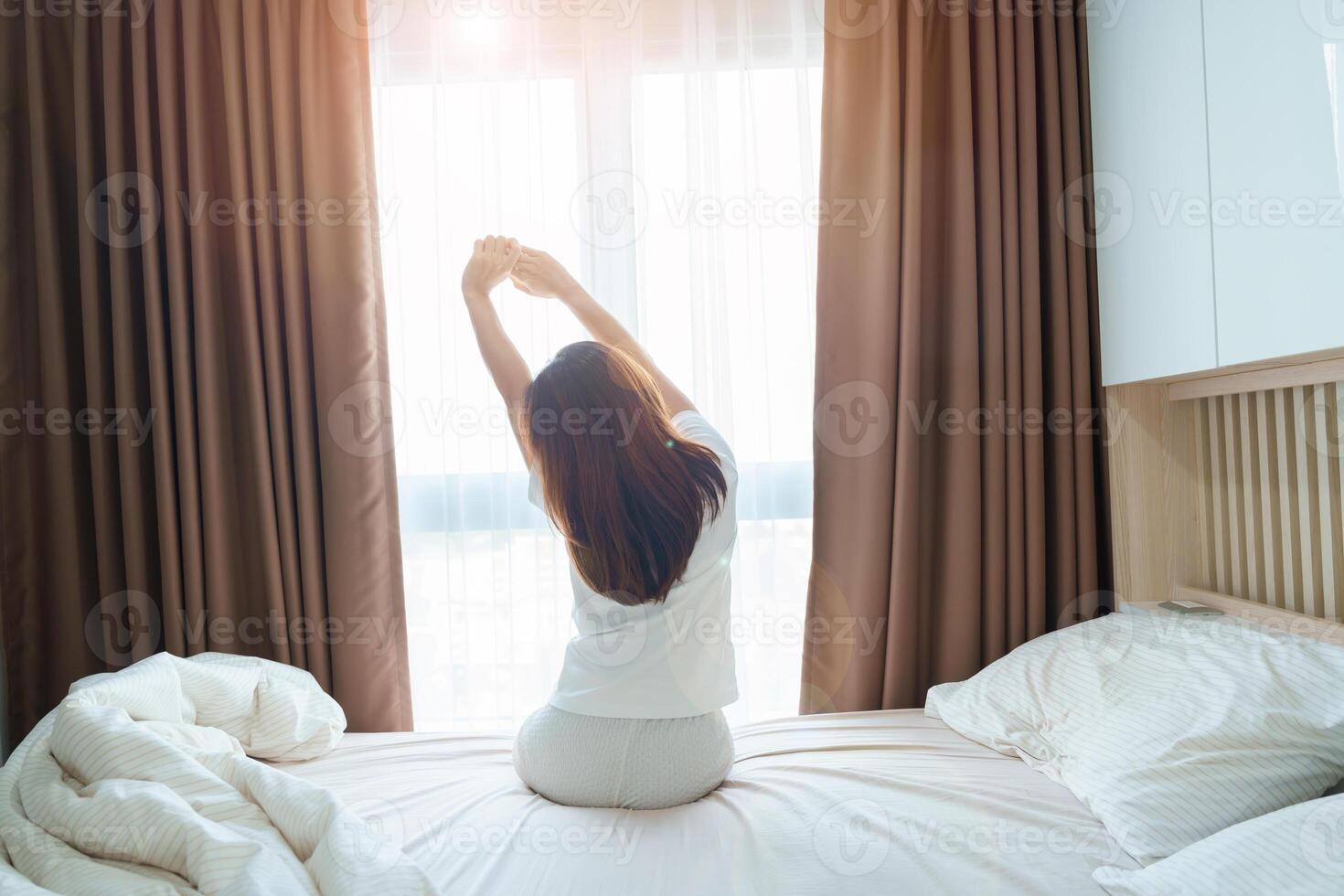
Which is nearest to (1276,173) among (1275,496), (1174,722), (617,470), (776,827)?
(1275,496)

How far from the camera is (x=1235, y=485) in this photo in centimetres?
174

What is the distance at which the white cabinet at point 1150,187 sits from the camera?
1500 millimetres

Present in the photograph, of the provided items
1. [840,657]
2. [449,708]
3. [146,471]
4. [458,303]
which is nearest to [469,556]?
[449,708]

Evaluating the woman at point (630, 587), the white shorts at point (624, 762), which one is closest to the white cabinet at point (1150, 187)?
the woman at point (630, 587)

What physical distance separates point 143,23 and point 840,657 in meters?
2.23

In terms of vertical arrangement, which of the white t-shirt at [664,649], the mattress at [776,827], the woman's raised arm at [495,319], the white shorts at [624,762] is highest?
the woman's raised arm at [495,319]

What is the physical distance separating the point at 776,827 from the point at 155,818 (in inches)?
32.1

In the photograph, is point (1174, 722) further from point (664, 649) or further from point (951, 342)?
point (951, 342)

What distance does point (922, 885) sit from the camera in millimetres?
1059

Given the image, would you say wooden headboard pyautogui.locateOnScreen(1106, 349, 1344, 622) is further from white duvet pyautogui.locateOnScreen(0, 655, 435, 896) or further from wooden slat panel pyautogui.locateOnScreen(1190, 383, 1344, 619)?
white duvet pyautogui.locateOnScreen(0, 655, 435, 896)

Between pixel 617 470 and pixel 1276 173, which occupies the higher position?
pixel 1276 173

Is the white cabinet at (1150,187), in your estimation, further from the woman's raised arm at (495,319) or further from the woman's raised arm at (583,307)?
the woman's raised arm at (495,319)

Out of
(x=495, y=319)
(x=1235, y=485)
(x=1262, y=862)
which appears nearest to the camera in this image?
(x=1262, y=862)

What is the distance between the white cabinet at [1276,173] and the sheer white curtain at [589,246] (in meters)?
0.85
